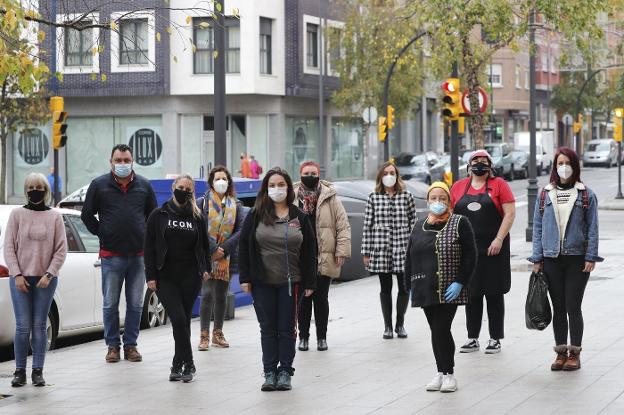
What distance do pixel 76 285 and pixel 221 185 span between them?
1.79m

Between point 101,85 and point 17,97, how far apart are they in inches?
198

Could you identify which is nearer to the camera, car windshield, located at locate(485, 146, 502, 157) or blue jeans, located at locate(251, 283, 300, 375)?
blue jeans, located at locate(251, 283, 300, 375)

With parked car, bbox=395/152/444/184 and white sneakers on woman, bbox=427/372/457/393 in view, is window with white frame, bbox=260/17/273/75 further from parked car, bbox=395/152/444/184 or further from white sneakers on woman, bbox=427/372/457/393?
white sneakers on woman, bbox=427/372/457/393

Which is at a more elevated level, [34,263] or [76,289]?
[34,263]

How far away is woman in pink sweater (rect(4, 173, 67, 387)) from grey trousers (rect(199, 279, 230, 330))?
6.70 feet

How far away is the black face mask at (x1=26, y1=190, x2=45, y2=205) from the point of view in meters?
10.2

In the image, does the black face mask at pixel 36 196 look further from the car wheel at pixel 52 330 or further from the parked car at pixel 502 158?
the parked car at pixel 502 158

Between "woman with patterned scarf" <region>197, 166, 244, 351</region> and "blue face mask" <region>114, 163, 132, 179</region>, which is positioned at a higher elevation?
"blue face mask" <region>114, 163, 132, 179</region>

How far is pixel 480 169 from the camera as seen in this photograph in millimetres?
11109

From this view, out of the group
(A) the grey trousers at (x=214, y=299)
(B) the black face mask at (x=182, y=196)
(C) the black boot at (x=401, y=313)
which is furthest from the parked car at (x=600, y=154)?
(B) the black face mask at (x=182, y=196)

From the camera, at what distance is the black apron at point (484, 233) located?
36.7 feet

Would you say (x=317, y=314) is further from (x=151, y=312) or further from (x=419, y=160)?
(x=419, y=160)

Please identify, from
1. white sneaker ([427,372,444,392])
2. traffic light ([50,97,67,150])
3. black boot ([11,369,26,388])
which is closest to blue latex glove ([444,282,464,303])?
white sneaker ([427,372,444,392])

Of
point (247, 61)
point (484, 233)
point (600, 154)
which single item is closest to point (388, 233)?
point (484, 233)
